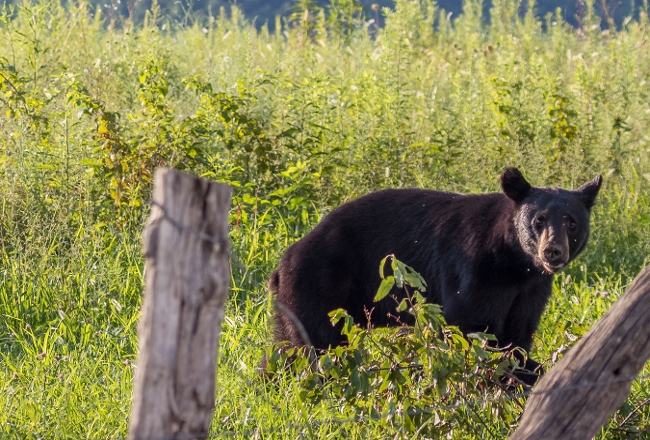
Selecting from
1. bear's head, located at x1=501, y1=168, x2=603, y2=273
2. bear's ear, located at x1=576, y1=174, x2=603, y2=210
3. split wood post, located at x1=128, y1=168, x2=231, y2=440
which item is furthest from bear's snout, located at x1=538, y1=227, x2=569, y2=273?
split wood post, located at x1=128, y1=168, x2=231, y2=440

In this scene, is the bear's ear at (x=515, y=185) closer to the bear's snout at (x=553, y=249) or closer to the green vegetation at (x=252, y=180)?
the bear's snout at (x=553, y=249)

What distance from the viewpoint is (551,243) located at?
15.4ft

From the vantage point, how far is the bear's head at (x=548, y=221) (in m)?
4.72

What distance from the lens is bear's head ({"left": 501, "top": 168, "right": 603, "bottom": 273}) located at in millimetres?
4723

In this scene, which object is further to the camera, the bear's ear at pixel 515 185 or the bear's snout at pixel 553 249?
the bear's ear at pixel 515 185

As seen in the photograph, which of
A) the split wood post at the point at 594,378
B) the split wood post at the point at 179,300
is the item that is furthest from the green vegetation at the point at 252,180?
the split wood post at the point at 179,300

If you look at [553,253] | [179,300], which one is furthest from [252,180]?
[179,300]

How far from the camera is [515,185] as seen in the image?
494cm

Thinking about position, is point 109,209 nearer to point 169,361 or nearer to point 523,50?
point 169,361

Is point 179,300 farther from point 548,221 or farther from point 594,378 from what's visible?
point 548,221

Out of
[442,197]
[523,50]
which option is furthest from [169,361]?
[523,50]

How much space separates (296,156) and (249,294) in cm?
190

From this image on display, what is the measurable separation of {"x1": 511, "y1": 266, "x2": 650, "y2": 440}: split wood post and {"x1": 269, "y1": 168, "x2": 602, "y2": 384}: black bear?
1.85 m

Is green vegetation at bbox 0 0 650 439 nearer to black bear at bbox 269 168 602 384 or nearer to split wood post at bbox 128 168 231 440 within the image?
black bear at bbox 269 168 602 384
